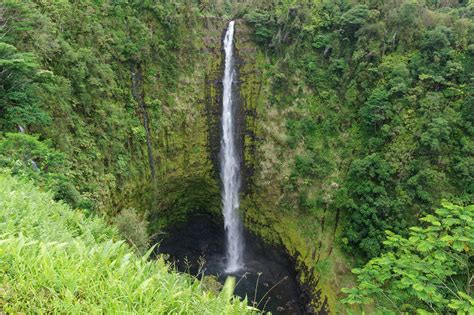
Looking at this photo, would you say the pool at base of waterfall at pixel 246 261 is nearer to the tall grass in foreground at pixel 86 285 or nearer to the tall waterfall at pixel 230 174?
the tall waterfall at pixel 230 174

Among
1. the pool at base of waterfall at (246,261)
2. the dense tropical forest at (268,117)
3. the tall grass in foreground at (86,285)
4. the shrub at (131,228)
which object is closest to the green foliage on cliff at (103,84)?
the dense tropical forest at (268,117)

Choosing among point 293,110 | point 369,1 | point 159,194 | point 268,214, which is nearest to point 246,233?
point 268,214

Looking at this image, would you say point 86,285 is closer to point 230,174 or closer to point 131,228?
point 131,228

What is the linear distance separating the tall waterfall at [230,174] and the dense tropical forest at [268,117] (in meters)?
0.55

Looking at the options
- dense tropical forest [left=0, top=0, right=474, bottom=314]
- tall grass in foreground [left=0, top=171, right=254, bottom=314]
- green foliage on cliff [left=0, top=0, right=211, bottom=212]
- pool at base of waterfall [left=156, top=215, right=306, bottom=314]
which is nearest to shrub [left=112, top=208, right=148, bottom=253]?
dense tropical forest [left=0, top=0, right=474, bottom=314]

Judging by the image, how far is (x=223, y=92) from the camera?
912 inches

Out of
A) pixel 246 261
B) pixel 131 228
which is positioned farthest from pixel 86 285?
pixel 246 261

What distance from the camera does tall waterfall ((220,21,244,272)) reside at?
886 inches

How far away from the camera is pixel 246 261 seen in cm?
2180

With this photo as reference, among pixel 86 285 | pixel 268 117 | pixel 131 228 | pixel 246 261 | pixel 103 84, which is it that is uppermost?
pixel 103 84

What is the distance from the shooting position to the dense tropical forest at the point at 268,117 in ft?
43.0

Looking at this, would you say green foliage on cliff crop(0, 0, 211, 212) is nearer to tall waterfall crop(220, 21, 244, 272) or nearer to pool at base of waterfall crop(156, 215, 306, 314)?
tall waterfall crop(220, 21, 244, 272)

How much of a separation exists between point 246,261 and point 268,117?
1073 cm

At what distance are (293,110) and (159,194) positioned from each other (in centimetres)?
1132
